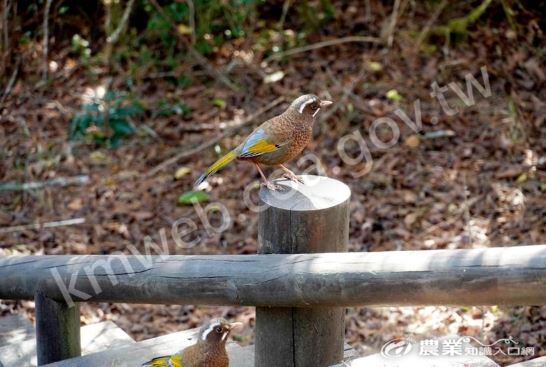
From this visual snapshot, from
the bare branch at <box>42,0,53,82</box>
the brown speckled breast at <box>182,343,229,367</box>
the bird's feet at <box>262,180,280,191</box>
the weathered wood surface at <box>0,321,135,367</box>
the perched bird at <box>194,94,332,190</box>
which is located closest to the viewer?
the brown speckled breast at <box>182,343,229,367</box>

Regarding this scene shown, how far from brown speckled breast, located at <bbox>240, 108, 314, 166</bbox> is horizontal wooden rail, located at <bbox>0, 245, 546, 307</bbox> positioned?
868 mm

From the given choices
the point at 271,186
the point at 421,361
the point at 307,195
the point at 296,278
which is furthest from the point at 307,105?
the point at 421,361

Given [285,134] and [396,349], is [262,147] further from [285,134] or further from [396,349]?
[396,349]

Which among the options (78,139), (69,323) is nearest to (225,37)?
(78,139)

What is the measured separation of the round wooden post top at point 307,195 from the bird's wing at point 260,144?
313 millimetres

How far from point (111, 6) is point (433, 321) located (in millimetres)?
6155

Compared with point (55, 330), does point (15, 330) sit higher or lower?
lower

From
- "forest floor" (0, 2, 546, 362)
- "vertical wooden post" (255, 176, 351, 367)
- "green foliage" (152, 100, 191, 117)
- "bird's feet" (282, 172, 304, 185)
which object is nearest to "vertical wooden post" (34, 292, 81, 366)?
"vertical wooden post" (255, 176, 351, 367)

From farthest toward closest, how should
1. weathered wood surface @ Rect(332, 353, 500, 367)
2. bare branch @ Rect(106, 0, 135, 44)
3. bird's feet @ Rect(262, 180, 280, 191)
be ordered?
bare branch @ Rect(106, 0, 135, 44) → bird's feet @ Rect(262, 180, 280, 191) → weathered wood surface @ Rect(332, 353, 500, 367)

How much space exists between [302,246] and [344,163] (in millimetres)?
4675

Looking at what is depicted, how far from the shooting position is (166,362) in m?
3.62

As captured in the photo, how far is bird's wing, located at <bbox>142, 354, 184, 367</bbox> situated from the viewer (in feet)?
11.7

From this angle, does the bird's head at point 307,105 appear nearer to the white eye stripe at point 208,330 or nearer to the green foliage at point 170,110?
the white eye stripe at point 208,330

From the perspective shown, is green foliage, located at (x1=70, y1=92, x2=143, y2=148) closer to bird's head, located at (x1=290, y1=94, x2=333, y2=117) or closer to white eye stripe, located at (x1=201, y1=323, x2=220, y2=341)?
bird's head, located at (x1=290, y1=94, x2=333, y2=117)
